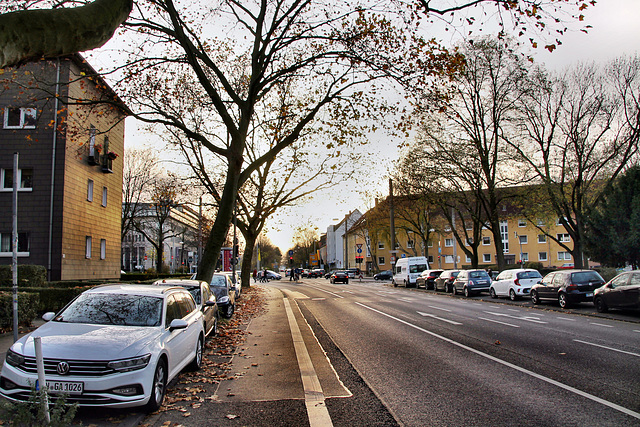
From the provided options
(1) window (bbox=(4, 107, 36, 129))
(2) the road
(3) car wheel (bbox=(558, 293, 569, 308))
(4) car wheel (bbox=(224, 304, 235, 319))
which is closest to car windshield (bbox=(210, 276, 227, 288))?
(4) car wheel (bbox=(224, 304, 235, 319))

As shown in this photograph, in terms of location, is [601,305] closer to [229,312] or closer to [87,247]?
[229,312]

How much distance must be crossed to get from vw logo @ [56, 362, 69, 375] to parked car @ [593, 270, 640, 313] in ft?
50.8

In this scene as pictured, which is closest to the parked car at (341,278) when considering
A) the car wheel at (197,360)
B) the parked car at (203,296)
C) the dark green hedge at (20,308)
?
the dark green hedge at (20,308)

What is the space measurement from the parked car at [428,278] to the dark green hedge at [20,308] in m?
28.8

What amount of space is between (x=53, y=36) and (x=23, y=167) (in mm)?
24055

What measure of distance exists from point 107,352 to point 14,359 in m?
1.10

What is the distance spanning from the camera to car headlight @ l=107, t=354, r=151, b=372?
542 cm

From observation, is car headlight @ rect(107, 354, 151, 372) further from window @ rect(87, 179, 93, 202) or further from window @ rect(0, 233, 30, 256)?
window @ rect(87, 179, 93, 202)

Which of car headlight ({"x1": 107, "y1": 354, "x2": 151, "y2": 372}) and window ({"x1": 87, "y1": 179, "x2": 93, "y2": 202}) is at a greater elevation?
window ({"x1": 87, "y1": 179, "x2": 93, "y2": 202})

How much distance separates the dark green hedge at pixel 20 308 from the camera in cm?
1123

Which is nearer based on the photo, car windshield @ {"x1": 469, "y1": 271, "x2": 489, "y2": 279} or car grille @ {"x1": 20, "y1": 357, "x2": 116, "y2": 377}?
car grille @ {"x1": 20, "y1": 357, "x2": 116, "y2": 377}

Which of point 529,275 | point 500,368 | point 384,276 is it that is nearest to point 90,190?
point 529,275

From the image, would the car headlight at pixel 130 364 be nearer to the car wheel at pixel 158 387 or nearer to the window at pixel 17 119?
Result: the car wheel at pixel 158 387

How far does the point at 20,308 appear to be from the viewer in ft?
39.8
